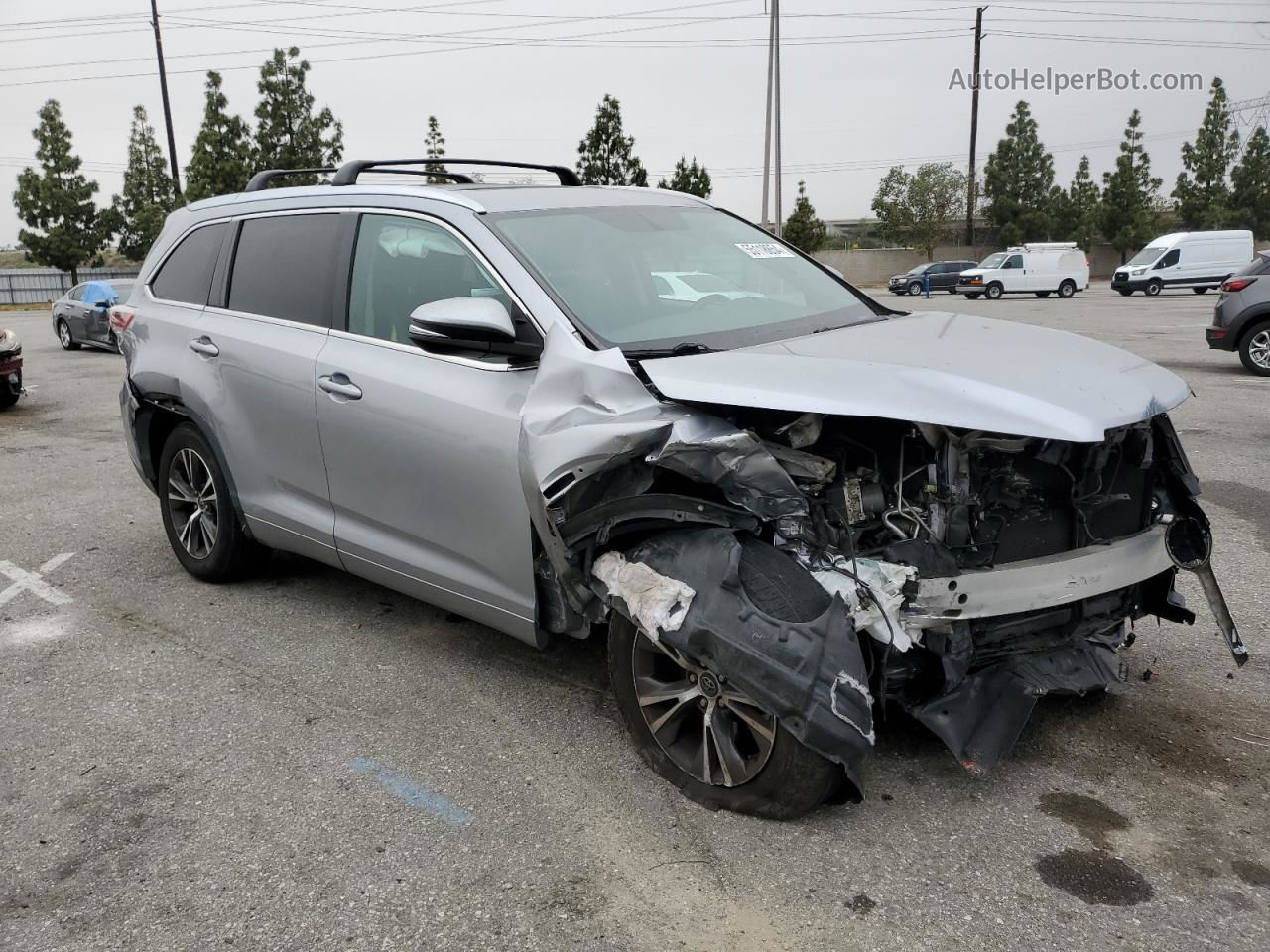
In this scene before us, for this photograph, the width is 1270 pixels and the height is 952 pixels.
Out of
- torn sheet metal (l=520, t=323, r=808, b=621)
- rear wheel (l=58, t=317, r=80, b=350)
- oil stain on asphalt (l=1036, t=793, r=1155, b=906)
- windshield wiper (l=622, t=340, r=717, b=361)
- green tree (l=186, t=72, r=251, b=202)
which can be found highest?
green tree (l=186, t=72, r=251, b=202)

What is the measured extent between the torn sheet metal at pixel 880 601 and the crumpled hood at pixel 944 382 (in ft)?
1.51

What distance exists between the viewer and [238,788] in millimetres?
3412

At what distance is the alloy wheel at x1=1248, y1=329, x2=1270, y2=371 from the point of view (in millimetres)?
12672

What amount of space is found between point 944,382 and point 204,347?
346 cm

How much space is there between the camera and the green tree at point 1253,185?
5919cm

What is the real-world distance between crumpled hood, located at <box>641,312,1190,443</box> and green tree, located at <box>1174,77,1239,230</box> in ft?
211

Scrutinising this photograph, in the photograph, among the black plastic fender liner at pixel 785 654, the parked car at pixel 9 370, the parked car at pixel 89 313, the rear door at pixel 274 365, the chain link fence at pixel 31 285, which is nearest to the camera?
the black plastic fender liner at pixel 785 654

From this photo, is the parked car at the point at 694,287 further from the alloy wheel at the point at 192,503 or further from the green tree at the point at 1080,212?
the green tree at the point at 1080,212

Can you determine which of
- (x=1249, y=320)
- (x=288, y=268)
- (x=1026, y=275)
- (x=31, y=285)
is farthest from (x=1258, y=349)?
(x=31, y=285)

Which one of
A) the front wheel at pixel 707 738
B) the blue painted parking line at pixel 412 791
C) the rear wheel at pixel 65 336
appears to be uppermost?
the front wheel at pixel 707 738

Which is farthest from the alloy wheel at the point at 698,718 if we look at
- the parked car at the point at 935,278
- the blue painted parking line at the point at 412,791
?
the parked car at the point at 935,278

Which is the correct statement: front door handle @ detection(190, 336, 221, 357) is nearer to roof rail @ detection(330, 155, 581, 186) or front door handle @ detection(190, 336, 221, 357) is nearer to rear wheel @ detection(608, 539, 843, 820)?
roof rail @ detection(330, 155, 581, 186)

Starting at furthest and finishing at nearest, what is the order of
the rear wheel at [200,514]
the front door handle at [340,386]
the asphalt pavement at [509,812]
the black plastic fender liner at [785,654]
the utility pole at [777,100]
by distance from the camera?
the utility pole at [777,100], the rear wheel at [200,514], the front door handle at [340,386], the black plastic fender liner at [785,654], the asphalt pavement at [509,812]

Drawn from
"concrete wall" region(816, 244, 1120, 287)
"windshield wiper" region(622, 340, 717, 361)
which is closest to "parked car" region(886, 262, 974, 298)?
"concrete wall" region(816, 244, 1120, 287)
